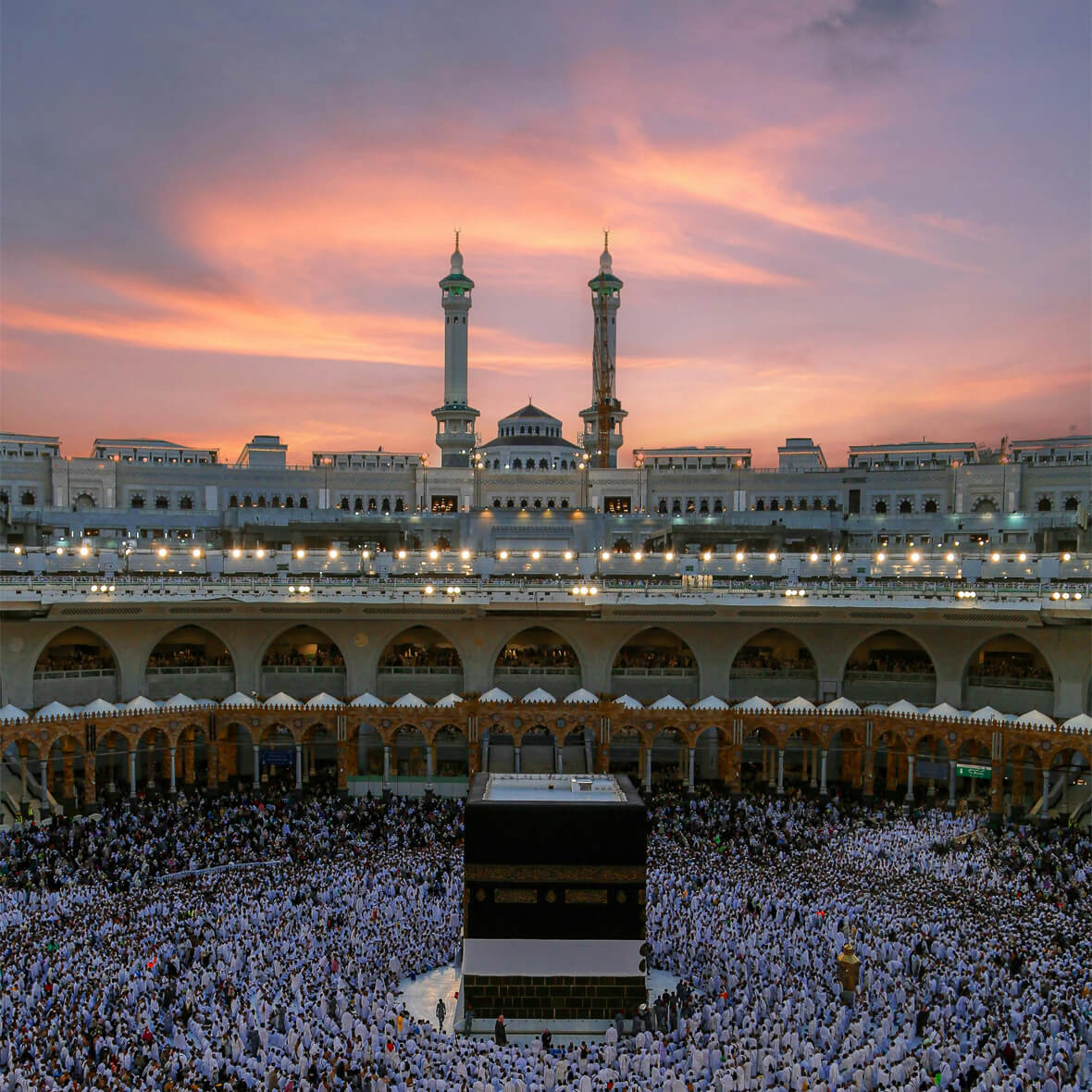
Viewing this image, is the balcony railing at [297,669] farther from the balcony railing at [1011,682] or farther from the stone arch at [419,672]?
the balcony railing at [1011,682]

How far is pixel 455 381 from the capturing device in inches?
2451

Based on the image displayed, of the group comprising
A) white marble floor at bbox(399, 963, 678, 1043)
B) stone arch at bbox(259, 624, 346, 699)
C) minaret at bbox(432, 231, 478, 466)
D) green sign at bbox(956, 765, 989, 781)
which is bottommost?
white marble floor at bbox(399, 963, 678, 1043)

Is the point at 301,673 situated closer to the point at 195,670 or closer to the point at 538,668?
the point at 195,670

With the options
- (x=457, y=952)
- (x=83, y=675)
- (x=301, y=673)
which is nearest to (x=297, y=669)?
(x=301, y=673)

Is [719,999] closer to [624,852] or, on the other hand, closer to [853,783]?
[624,852]

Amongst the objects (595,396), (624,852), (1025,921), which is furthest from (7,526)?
(1025,921)

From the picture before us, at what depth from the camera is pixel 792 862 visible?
2214cm

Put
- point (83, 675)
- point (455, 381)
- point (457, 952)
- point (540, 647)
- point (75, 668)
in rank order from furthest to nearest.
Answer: point (455, 381)
point (540, 647)
point (83, 675)
point (75, 668)
point (457, 952)

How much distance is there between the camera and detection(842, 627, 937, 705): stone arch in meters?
31.3

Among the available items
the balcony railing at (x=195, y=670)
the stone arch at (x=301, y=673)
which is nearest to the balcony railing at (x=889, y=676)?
the stone arch at (x=301, y=673)

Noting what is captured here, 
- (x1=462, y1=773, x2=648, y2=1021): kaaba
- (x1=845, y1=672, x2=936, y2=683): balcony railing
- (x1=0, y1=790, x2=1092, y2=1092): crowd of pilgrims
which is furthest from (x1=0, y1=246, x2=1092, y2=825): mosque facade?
(x1=462, y1=773, x2=648, y2=1021): kaaba

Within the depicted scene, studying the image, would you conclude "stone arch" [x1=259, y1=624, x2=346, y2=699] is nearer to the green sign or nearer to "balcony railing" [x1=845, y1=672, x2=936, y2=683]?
"balcony railing" [x1=845, y1=672, x2=936, y2=683]

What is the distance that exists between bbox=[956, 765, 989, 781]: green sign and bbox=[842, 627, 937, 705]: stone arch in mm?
4245

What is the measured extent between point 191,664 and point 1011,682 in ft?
79.9
